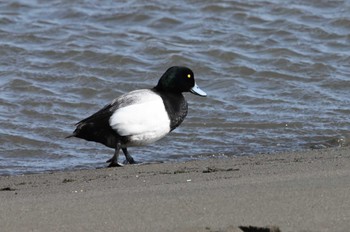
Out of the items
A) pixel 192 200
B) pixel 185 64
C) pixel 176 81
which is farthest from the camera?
pixel 185 64

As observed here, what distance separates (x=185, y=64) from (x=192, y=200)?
6216mm

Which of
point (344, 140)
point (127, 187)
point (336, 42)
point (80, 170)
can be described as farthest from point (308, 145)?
point (336, 42)

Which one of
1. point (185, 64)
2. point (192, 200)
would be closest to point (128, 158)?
point (192, 200)

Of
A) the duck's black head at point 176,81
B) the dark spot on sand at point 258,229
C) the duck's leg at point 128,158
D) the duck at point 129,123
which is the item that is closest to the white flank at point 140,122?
the duck at point 129,123

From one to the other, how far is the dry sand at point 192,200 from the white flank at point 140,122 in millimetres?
983

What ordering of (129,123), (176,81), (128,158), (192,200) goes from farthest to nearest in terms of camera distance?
(176,81) → (128,158) → (129,123) → (192,200)

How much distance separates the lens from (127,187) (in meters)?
6.04

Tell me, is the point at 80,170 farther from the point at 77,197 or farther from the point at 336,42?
the point at 336,42

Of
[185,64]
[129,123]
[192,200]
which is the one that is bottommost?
[185,64]

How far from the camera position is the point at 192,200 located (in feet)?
17.5

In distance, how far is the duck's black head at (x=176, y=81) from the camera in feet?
27.3

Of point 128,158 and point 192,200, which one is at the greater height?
point 192,200

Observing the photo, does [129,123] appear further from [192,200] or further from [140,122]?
[192,200]

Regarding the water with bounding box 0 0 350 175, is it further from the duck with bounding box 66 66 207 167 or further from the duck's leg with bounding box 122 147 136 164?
the duck with bounding box 66 66 207 167
